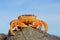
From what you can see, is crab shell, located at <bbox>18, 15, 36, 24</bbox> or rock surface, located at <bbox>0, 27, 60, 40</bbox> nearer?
rock surface, located at <bbox>0, 27, 60, 40</bbox>

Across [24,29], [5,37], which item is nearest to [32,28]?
[24,29]

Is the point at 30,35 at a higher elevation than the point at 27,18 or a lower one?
lower

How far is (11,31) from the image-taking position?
13.8 m

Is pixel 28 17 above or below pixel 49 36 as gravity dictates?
above

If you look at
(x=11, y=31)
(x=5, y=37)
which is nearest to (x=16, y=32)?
(x=11, y=31)

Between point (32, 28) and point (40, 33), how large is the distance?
A: 0.54m

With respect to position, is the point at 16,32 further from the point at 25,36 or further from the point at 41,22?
the point at 41,22

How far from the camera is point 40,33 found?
1380 cm

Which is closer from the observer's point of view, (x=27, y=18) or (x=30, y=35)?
(x=30, y=35)

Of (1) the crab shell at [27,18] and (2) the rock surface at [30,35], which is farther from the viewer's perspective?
(1) the crab shell at [27,18]

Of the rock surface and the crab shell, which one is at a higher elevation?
the crab shell

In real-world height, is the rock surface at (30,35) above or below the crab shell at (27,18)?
below

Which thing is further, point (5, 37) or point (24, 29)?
point (5, 37)

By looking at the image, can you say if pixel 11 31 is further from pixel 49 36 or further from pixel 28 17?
pixel 49 36
